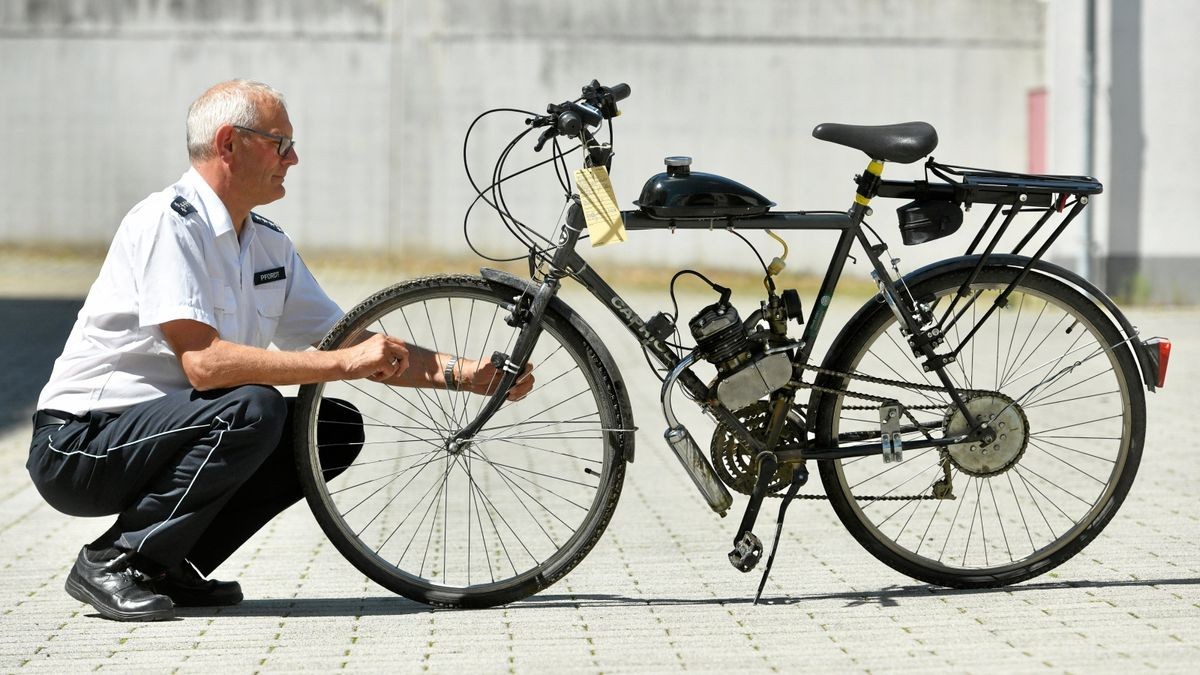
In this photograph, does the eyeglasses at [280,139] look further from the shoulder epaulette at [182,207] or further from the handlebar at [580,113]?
the handlebar at [580,113]

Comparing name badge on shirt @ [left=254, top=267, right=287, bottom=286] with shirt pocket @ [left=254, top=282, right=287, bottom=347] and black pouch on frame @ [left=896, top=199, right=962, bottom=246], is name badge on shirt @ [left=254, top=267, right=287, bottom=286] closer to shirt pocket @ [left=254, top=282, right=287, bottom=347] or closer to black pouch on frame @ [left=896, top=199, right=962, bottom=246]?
shirt pocket @ [left=254, top=282, right=287, bottom=347]

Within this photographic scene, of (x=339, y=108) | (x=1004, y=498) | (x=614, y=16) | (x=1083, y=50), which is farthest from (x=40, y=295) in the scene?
(x=1004, y=498)

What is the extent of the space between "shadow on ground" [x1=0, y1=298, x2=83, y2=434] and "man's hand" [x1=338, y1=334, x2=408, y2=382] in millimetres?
4899

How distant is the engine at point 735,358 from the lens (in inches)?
165

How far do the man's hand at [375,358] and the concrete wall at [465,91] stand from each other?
14.4 m

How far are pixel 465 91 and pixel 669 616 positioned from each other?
1574 cm

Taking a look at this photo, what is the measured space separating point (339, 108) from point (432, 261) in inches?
89.6

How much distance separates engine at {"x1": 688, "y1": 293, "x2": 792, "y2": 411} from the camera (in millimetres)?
4199

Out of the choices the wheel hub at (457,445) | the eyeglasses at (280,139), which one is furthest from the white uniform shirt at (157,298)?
the wheel hub at (457,445)

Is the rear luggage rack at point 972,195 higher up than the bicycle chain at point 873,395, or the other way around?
the rear luggage rack at point 972,195

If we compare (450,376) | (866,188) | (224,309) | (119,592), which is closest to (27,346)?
(119,592)

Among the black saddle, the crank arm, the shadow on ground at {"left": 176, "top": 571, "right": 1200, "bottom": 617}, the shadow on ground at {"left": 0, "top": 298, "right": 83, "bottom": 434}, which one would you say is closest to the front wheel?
the shadow on ground at {"left": 176, "top": 571, "right": 1200, "bottom": 617}

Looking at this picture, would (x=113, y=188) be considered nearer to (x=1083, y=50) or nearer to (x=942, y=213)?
(x=1083, y=50)

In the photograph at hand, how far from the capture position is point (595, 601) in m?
4.45
